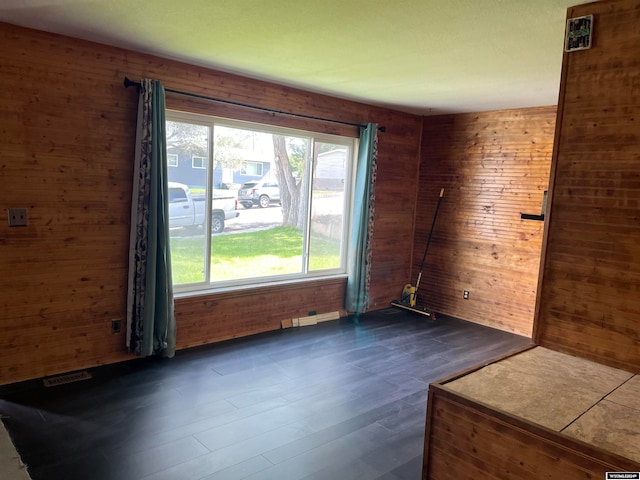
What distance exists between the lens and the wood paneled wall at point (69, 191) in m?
3.15

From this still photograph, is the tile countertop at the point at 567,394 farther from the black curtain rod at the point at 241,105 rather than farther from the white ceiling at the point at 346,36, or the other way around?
the black curtain rod at the point at 241,105

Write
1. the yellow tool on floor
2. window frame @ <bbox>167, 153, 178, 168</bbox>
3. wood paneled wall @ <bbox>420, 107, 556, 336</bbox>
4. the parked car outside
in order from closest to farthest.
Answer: window frame @ <bbox>167, 153, 178, 168</bbox> → the parked car outside → wood paneled wall @ <bbox>420, 107, 556, 336</bbox> → the yellow tool on floor

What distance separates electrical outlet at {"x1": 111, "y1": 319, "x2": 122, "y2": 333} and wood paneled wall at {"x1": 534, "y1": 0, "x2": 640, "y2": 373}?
3.17 metres

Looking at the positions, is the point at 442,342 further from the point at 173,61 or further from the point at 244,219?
the point at 173,61

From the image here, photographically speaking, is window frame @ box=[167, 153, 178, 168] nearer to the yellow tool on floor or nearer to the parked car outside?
the parked car outside

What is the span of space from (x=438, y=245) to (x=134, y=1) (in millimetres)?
4532

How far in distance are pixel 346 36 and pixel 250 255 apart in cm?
249

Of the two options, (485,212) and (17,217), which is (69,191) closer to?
(17,217)

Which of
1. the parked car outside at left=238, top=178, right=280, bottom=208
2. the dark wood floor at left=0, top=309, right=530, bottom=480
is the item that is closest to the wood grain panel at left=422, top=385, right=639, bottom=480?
the dark wood floor at left=0, top=309, right=530, bottom=480

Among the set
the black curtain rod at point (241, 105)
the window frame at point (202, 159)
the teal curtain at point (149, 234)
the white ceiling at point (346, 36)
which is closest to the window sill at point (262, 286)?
the teal curtain at point (149, 234)

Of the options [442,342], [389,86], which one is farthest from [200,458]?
[389,86]

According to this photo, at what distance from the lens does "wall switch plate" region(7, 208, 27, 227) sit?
10.3 ft

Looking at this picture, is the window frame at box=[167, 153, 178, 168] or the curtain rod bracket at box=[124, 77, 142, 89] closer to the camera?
the curtain rod bracket at box=[124, 77, 142, 89]

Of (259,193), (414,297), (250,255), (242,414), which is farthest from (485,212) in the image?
(242,414)
